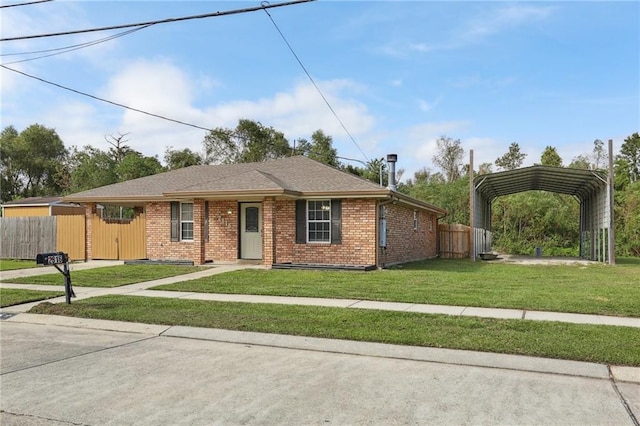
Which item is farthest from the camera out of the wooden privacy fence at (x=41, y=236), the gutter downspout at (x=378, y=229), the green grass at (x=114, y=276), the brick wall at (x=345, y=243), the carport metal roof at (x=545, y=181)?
the carport metal roof at (x=545, y=181)

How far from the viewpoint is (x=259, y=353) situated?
6301 millimetres

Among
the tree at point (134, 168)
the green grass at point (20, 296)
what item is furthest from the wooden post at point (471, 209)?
the tree at point (134, 168)

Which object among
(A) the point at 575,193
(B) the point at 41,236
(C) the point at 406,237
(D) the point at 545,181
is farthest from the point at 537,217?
(B) the point at 41,236

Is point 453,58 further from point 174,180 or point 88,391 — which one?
point 88,391

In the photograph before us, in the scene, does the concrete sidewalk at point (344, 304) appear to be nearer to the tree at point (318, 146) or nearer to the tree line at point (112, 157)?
the tree line at point (112, 157)

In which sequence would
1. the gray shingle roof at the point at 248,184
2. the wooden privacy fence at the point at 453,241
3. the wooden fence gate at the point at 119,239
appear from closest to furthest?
1. the gray shingle roof at the point at 248,184
2. the wooden fence gate at the point at 119,239
3. the wooden privacy fence at the point at 453,241

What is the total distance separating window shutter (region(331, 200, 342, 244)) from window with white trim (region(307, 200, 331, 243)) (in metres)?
0.13

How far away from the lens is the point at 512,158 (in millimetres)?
54344

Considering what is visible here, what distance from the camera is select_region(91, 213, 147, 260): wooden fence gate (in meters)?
19.1

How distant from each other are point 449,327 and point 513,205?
2755 cm

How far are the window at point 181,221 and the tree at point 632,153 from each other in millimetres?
47959

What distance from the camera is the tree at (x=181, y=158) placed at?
151 feet

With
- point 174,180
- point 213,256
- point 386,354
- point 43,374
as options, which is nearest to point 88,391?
→ point 43,374

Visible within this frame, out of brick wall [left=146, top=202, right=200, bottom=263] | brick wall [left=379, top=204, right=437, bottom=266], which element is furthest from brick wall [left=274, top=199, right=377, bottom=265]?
brick wall [left=146, top=202, right=200, bottom=263]
